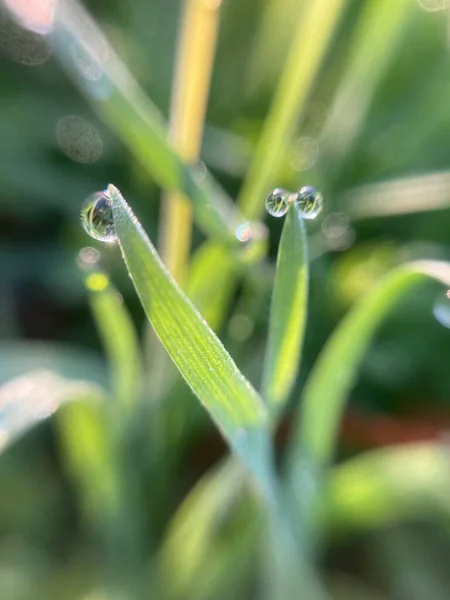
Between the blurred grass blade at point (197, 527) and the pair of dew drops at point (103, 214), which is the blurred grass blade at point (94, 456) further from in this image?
the pair of dew drops at point (103, 214)

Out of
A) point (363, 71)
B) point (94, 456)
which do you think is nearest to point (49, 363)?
point (94, 456)

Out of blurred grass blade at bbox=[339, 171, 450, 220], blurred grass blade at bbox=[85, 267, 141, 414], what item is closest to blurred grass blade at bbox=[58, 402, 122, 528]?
blurred grass blade at bbox=[85, 267, 141, 414]

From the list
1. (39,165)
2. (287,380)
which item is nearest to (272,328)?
(287,380)

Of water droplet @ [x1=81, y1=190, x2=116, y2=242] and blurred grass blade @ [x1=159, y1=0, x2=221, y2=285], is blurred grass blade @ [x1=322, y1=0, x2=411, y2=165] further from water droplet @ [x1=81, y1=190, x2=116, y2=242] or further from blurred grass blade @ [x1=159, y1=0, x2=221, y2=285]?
water droplet @ [x1=81, y1=190, x2=116, y2=242]

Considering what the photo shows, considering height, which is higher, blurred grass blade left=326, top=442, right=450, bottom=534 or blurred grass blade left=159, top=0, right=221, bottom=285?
blurred grass blade left=159, top=0, right=221, bottom=285

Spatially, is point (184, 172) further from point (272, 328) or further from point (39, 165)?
point (39, 165)
